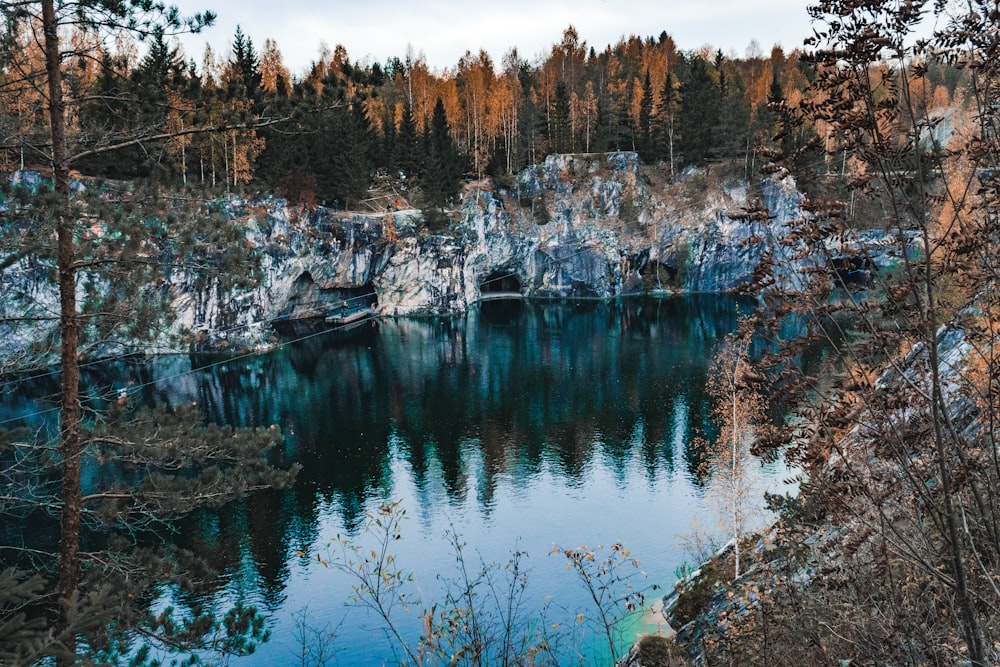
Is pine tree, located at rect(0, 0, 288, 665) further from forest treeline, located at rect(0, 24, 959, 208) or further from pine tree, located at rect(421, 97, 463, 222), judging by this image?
pine tree, located at rect(421, 97, 463, 222)

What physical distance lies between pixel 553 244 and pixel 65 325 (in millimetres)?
63956

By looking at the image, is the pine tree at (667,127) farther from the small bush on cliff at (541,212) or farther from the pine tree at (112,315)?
the pine tree at (112,315)

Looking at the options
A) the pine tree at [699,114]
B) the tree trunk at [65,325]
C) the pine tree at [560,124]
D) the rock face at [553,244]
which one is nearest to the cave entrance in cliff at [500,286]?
the rock face at [553,244]

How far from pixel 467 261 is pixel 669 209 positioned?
21.2m

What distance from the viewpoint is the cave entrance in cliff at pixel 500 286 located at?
7164cm

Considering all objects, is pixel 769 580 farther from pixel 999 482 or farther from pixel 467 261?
pixel 467 261

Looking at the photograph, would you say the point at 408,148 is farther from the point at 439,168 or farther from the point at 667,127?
the point at 667,127

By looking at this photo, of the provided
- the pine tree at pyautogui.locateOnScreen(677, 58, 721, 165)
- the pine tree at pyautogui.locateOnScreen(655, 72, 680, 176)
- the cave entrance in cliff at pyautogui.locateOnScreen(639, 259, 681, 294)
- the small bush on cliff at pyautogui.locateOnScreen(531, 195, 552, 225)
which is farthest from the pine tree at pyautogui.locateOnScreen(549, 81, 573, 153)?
the cave entrance in cliff at pyautogui.locateOnScreen(639, 259, 681, 294)

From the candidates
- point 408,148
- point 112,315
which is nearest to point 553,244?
point 408,148

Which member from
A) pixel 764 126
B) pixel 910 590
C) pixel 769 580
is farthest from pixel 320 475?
pixel 764 126

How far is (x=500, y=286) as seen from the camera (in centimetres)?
7425

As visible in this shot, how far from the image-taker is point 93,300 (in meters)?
7.97

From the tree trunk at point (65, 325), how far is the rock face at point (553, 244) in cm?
4939

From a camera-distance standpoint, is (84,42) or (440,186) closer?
(84,42)
